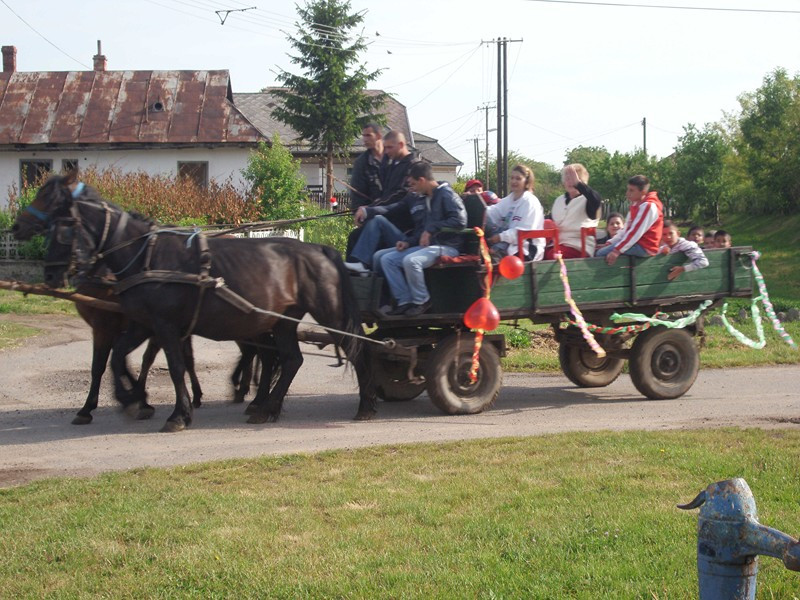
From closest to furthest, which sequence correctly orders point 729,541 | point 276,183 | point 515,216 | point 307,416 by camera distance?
point 729,541 < point 307,416 < point 515,216 < point 276,183

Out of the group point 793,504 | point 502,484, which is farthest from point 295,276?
point 793,504

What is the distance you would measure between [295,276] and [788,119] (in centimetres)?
3385

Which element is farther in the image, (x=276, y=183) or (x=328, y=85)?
(x=328, y=85)

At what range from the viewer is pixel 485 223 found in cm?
954

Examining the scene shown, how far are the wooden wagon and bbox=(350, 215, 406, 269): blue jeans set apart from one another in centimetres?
34

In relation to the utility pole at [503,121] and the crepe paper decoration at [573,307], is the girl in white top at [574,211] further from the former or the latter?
the utility pole at [503,121]

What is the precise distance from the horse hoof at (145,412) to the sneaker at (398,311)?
2502mm

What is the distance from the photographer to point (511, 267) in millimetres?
8891

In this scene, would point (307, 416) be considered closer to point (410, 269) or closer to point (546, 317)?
point (410, 269)

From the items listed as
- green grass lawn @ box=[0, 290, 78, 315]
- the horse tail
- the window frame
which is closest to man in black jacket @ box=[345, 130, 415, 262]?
the horse tail

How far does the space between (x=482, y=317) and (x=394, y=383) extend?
197 cm

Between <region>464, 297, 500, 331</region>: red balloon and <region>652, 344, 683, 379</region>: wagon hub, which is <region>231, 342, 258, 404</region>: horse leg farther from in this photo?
<region>652, 344, 683, 379</region>: wagon hub

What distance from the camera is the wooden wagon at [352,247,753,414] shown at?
30.9 ft

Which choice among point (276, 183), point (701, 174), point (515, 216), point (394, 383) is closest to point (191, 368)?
point (394, 383)
